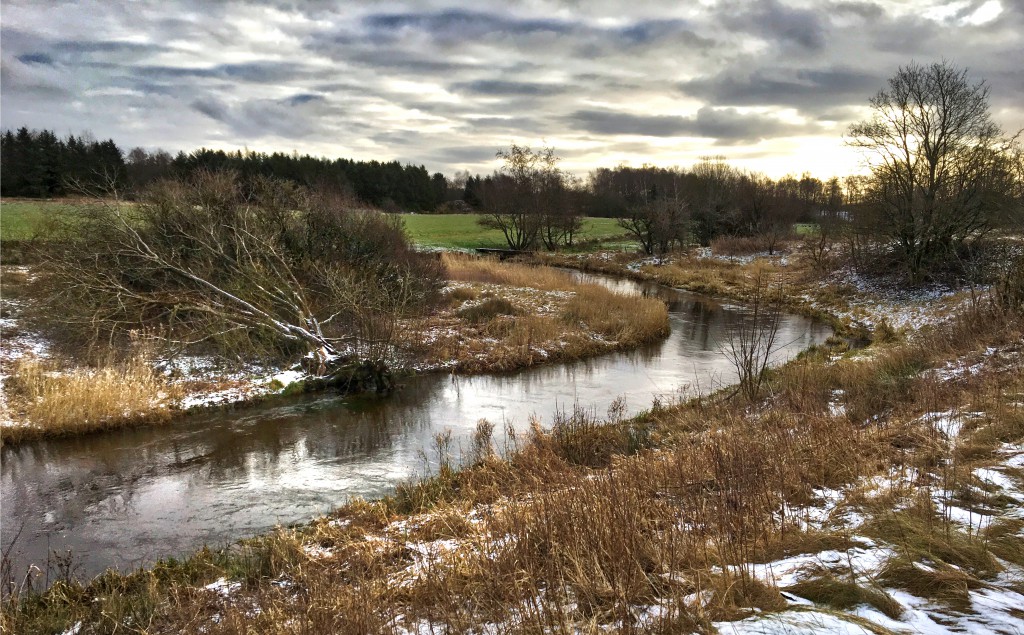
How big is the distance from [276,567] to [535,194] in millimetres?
41910

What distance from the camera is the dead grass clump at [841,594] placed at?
10.2ft

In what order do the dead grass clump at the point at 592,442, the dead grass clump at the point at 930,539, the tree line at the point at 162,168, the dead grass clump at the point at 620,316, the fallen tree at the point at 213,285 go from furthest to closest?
the tree line at the point at 162,168 → the dead grass clump at the point at 620,316 → the fallen tree at the point at 213,285 → the dead grass clump at the point at 592,442 → the dead grass clump at the point at 930,539

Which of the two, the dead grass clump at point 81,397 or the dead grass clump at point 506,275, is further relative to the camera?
the dead grass clump at point 506,275

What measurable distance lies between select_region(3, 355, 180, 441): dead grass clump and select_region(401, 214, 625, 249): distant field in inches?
1184

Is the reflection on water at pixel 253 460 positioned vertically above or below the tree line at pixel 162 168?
below

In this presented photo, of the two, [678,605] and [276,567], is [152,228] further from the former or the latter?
[678,605]

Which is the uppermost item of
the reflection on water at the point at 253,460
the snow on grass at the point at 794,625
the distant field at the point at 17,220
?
the distant field at the point at 17,220

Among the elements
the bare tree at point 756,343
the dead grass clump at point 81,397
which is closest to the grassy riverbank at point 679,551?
the bare tree at point 756,343

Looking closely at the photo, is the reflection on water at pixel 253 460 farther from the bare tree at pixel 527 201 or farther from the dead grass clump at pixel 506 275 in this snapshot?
the bare tree at pixel 527 201

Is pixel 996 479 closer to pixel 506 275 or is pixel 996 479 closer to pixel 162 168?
pixel 506 275

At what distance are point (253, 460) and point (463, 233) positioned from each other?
144 ft

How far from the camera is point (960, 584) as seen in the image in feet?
10.4

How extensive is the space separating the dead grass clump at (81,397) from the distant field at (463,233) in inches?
1184

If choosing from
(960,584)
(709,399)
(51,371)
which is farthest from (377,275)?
(960,584)
